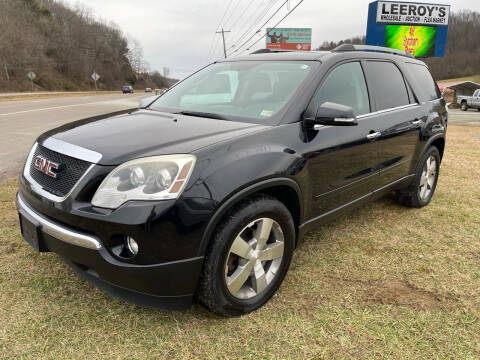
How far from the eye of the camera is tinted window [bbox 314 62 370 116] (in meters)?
2.90

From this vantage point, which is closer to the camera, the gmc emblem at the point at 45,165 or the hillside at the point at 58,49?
the gmc emblem at the point at 45,165

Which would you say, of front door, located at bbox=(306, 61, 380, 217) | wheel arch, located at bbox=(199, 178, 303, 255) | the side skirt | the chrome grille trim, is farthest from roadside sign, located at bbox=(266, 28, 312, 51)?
the chrome grille trim

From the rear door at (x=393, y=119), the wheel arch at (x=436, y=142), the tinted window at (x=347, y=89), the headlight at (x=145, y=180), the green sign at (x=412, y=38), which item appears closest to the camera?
the headlight at (x=145, y=180)

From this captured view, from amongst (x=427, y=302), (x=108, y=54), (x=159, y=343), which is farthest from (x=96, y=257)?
(x=108, y=54)

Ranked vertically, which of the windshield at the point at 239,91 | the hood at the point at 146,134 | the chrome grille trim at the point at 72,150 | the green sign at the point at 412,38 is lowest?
the chrome grille trim at the point at 72,150

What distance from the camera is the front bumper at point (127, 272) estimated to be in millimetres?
1977

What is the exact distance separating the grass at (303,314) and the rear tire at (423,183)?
2.81 feet

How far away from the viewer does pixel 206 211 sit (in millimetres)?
1996

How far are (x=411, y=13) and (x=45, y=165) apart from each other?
21.5m

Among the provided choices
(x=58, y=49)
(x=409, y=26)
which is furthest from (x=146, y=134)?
(x=58, y=49)

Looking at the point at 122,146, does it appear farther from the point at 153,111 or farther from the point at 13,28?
the point at 13,28

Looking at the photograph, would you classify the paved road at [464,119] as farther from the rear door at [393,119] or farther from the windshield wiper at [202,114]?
the windshield wiper at [202,114]

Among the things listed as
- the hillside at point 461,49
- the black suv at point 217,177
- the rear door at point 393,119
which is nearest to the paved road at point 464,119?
the rear door at point 393,119

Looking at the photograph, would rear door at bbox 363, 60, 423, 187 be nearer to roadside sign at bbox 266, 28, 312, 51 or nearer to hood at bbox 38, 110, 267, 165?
hood at bbox 38, 110, 267, 165
